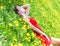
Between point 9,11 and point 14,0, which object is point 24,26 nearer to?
point 9,11

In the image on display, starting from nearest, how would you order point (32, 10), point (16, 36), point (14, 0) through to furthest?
1. point (16, 36)
2. point (14, 0)
3. point (32, 10)

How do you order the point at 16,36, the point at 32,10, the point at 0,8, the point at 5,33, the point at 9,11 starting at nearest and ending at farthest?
the point at 5,33, the point at 16,36, the point at 0,8, the point at 9,11, the point at 32,10

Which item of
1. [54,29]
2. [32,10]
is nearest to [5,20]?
[32,10]

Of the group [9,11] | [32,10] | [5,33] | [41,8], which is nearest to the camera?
[5,33]

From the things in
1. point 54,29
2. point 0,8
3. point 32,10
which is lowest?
point 54,29

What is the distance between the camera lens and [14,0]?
28.5ft

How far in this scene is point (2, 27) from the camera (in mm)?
5840

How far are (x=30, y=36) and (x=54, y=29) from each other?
4570 mm

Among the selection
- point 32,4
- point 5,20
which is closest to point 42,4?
point 32,4

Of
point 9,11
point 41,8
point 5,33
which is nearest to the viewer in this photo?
point 5,33

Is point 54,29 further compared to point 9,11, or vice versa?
point 54,29

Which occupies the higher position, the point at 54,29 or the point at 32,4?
the point at 32,4

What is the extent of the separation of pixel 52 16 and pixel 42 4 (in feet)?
1.94

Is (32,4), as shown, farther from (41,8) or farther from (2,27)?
(2,27)
